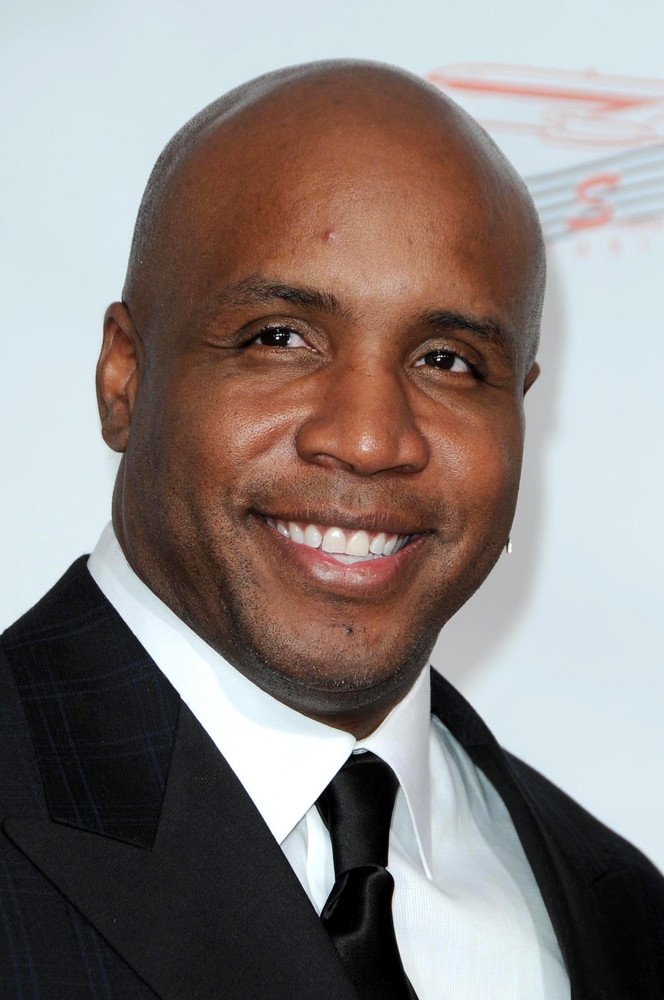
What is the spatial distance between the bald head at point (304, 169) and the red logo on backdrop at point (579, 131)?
71 cm

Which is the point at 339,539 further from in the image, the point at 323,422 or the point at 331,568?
the point at 323,422

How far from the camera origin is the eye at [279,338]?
1.70 m

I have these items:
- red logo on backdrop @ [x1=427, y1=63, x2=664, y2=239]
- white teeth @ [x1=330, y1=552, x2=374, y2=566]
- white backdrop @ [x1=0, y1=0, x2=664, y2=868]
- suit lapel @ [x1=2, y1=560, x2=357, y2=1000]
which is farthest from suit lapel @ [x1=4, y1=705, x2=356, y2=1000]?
red logo on backdrop @ [x1=427, y1=63, x2=664, y2=239]

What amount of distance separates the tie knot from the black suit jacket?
0.17m

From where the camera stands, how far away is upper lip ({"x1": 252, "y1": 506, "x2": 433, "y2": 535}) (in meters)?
1.65

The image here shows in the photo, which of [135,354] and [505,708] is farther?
[505,708]

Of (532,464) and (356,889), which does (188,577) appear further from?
(532,464)

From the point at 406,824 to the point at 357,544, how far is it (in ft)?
1.56

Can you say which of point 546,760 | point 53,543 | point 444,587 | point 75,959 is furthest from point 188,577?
point 546,760

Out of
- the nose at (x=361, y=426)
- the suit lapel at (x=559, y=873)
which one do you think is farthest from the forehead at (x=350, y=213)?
the suit lapel at (x=559, y=873)

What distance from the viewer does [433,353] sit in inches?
69.3

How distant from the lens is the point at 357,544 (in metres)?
1.67

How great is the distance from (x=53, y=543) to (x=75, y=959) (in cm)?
104

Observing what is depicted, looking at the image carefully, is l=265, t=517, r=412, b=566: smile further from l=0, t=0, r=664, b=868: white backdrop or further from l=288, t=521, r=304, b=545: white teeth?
l=0, t=0, r=664, b=868: white backdrop
